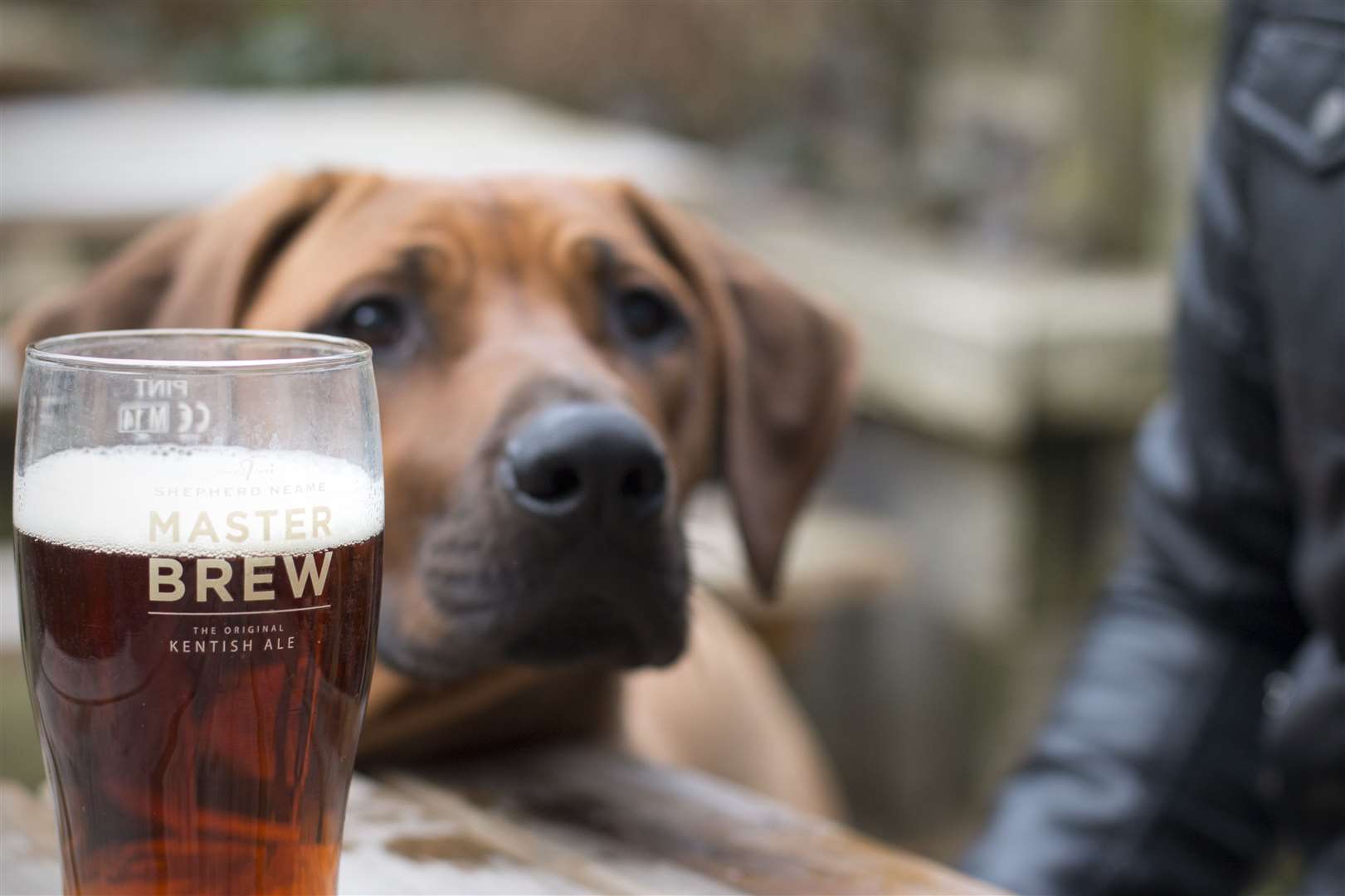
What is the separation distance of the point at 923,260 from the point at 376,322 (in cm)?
440

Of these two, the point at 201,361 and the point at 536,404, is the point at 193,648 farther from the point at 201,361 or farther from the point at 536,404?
the point at 536,404

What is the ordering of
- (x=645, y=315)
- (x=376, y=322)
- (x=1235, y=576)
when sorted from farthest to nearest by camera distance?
(x=1235, y=576)
(x=645, y=315)
(x=376, y=322)

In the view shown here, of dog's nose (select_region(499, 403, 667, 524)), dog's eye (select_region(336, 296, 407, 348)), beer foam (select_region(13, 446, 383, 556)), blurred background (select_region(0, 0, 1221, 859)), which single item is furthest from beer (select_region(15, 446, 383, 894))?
blurred background (select_region(0, 0, 1221, 859))

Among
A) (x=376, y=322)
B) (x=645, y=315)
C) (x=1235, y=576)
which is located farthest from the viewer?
(x=1235, y=576)

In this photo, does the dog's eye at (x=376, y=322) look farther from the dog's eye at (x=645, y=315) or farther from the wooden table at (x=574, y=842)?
the wooden table at (x=574, y=842)

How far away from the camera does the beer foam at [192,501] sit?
2.69 feet

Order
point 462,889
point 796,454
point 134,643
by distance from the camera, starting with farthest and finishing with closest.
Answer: point 796,454
point 462,889
point 134,643

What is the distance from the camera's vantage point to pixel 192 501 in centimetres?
82

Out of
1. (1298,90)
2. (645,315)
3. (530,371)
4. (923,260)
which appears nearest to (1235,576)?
(1298,90)

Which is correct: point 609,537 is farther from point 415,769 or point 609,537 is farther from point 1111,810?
point 1111,810

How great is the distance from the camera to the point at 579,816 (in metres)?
1.22

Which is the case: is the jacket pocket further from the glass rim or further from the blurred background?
the blurred background

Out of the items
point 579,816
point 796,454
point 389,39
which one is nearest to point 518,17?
point 389,39

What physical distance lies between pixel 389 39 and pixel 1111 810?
28.2 ft
